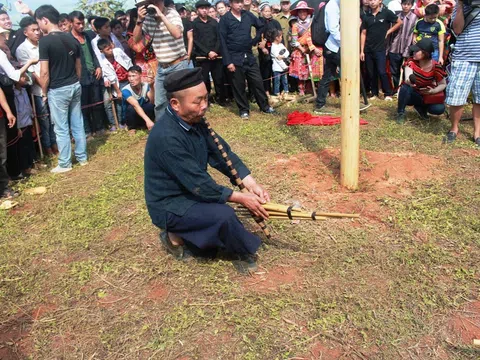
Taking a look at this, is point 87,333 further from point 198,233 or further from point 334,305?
point 334,305

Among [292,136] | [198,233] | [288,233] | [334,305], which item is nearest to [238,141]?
[292,136]

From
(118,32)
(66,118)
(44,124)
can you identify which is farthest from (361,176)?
(118,32)

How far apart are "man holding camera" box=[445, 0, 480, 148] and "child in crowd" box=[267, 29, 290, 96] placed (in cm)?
438

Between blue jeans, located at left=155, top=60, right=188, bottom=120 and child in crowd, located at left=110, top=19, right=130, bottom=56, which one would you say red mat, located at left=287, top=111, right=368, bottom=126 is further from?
child in crowd, located at left=110, top=19, right=130, bottom=56

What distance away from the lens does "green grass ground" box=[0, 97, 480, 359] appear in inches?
110

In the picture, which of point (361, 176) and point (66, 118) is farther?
point (66, 118)

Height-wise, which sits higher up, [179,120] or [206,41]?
[206,41]

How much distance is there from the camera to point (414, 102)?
698cm

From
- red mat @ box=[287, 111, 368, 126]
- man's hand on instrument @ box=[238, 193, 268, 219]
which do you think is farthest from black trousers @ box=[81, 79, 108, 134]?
man's hand on instrument @ box=[238, 193, 268, 219]

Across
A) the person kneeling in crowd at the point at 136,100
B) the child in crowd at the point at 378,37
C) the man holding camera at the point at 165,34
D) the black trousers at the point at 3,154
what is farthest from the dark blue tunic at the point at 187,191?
the child in crowd at the point at 378,37

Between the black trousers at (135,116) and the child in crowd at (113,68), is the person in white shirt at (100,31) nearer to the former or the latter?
the child in crowd at (113,68)

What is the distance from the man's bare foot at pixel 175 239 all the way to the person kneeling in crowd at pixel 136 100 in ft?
14.0

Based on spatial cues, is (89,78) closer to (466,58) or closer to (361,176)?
(361,176)

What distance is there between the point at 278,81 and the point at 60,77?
5156 mm
